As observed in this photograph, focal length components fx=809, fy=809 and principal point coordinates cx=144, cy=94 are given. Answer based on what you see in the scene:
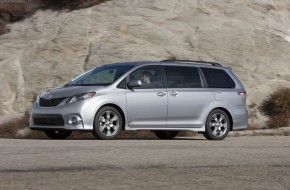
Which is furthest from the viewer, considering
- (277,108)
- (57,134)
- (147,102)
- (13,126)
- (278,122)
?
(277,108)

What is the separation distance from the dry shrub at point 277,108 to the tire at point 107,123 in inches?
250

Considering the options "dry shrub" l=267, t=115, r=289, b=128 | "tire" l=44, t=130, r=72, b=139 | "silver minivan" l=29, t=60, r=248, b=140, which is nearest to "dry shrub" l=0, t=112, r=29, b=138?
"tire" l=44, t=130, r=72, b=139

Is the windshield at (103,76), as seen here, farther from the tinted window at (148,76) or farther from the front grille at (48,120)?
the front grille at (48,120)

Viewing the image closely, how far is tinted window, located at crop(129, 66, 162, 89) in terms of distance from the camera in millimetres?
16609

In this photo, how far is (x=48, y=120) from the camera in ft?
52.9

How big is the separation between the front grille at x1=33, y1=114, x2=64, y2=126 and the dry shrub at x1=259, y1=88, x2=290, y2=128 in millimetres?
7155

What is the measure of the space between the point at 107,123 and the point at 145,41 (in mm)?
9712

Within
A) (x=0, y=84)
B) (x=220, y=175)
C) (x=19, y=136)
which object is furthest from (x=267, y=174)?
(x=0, y=84)

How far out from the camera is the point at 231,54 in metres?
25.2

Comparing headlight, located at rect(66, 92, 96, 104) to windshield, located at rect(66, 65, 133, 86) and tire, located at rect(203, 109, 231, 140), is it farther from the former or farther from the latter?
tire, located at rect(203, 109, 231, 140)

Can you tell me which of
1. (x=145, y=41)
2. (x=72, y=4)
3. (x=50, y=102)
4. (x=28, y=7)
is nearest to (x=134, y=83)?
(x=50, y=102)

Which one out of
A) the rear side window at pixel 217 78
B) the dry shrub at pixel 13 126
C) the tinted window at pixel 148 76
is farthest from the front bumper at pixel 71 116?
the rear side window at pixel 217 78

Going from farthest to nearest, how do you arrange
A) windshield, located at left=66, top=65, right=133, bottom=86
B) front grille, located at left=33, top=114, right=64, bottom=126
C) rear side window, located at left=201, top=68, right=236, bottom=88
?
1. rear side window, located at left=201, top=68, right=236, bottom=88
2. windshield, located at left=66, top=65, right=133, bottom=86
3. front grille, located at left=33, top=114, right=64, bottom=126

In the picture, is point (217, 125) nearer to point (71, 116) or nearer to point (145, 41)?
point (71, 116)
